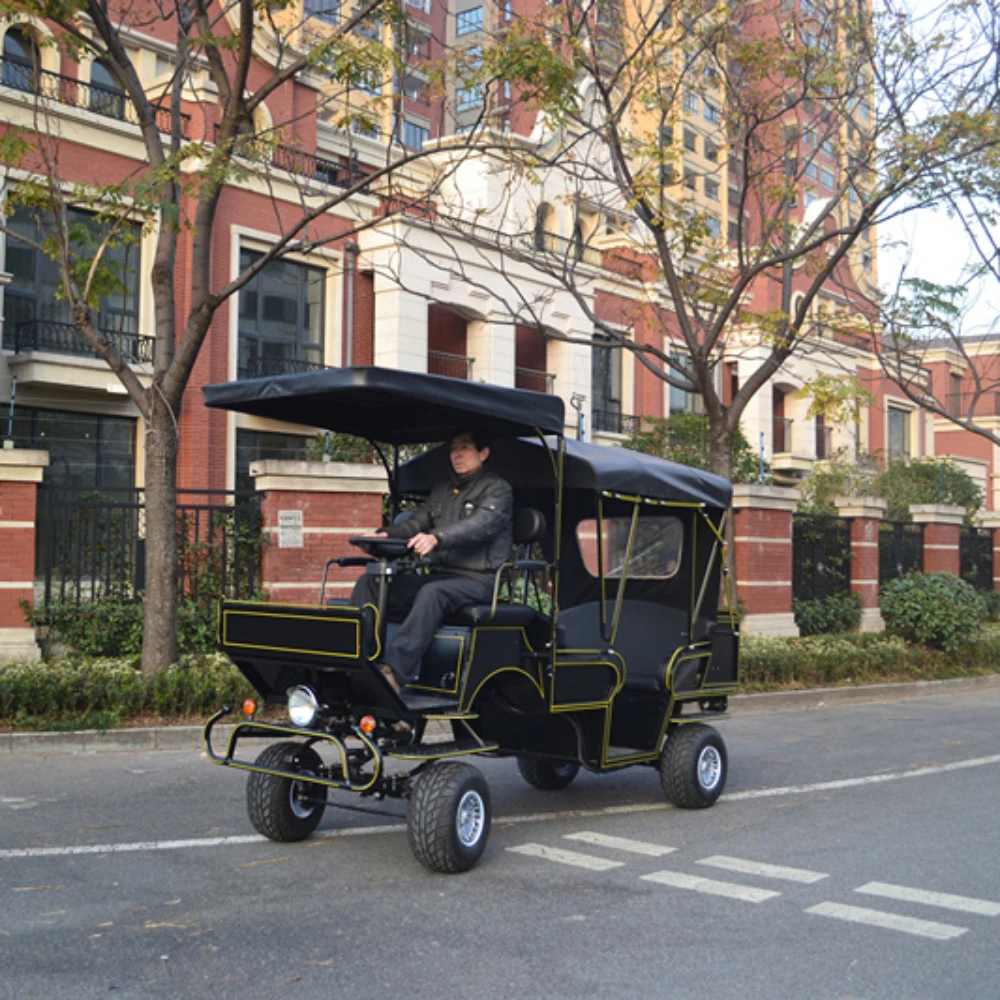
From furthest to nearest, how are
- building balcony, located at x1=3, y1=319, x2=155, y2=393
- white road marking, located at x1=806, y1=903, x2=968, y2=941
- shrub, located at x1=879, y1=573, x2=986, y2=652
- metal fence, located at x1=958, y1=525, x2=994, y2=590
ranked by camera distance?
metal fence, located at x1=958, y1=525, x2=994, y2=590
building balcony, located at x1=3, y1=319, x2=155, y2=393
shrub, located at x1=879, y1=573, x2=986, y2=652
white road marking, located at x1=806, y1=903, x2=968, y2=941

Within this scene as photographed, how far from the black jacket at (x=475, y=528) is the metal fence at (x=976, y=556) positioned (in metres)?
20.0

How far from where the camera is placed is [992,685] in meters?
19.4

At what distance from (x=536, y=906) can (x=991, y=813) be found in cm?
399

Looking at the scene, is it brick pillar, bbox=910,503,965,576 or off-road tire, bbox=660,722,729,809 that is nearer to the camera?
off-road tire, bbox=660,722,729,809

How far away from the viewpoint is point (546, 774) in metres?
8.81

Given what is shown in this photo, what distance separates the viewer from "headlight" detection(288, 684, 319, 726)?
6527 millimetres

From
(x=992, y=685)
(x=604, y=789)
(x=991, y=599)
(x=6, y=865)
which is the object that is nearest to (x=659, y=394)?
(x=991, y=599)

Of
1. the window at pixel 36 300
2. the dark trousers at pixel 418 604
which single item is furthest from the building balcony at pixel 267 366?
the dark trousers at pixel 418 604

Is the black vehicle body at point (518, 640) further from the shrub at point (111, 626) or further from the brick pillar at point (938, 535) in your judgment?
the brick pillar at point (938, 535)

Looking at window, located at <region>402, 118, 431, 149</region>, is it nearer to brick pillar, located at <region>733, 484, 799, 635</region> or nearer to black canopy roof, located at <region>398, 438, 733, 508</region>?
brick pillar, located at <region>733, 484, 799, 635</region>

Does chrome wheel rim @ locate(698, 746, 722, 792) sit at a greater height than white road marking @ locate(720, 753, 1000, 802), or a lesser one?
greater

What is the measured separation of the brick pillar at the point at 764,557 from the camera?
18516 millimetres

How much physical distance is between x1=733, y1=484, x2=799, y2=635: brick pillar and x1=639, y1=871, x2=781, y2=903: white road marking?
12.1 meters

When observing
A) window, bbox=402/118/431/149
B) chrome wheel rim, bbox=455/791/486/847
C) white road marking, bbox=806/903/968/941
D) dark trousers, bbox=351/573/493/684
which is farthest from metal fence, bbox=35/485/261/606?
window, bbox=402/118/431/149
